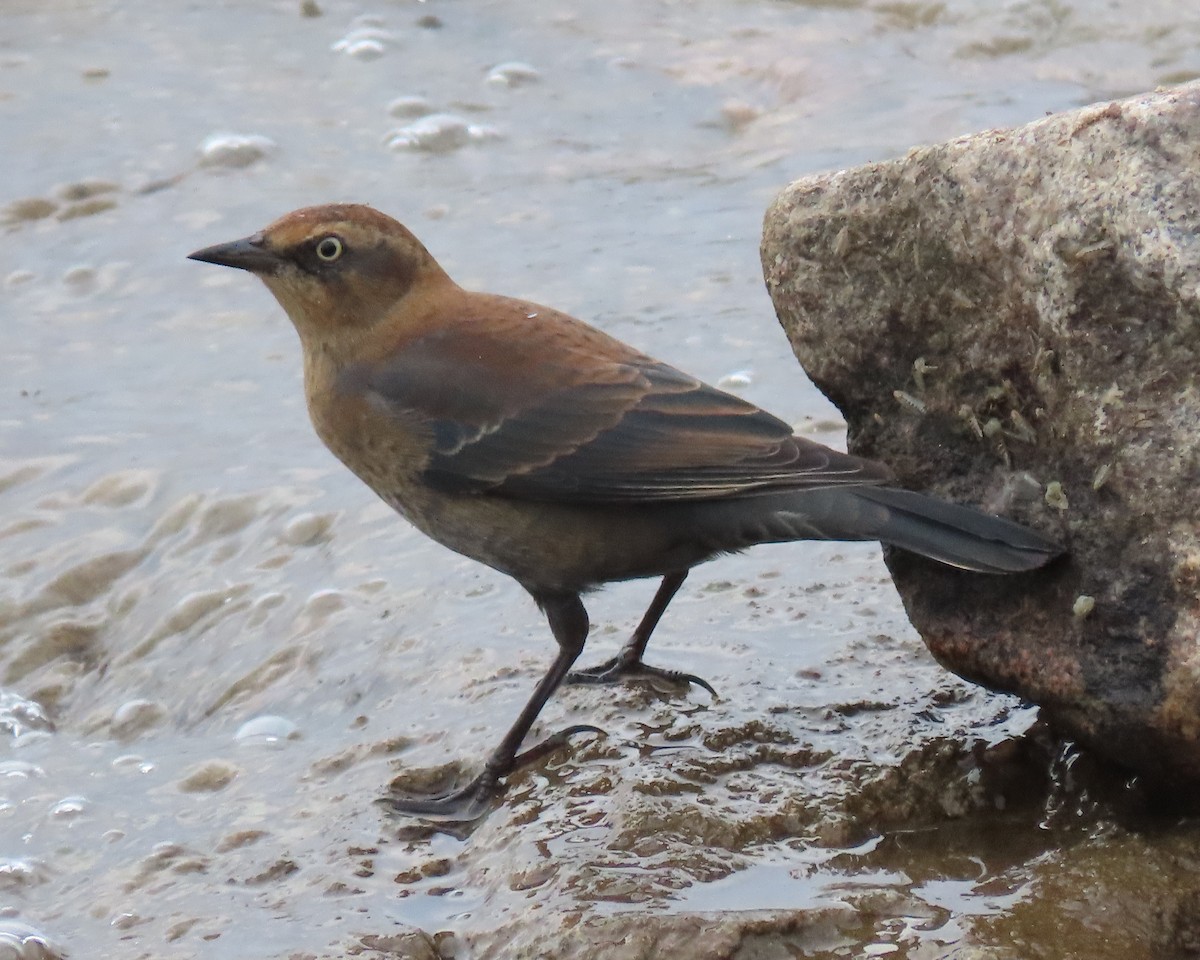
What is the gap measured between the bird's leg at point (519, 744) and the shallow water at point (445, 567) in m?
0.08

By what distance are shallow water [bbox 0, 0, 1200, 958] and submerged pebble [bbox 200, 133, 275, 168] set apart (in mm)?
30

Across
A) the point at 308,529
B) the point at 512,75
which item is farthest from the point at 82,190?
the point at 308,529

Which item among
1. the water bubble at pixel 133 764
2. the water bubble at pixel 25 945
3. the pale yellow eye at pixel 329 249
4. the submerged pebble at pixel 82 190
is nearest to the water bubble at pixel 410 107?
the submerged pebble at pixel 82 190

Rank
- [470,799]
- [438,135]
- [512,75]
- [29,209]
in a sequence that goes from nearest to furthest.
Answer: [470,799] < [29,209] < [438,135] < [512,75]

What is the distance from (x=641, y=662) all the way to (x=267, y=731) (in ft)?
3.84

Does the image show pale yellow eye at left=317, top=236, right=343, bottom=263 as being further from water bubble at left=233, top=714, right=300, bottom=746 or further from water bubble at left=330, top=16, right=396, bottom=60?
water bubble at left=330, top=16, right=396, bottom=60

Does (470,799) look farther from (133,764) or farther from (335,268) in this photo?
(335,268)

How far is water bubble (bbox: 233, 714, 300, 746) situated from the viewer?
16.3 ft

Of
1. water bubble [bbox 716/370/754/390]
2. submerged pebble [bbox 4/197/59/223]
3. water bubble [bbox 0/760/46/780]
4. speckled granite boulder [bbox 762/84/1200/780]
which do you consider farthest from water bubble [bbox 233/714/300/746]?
submerged pebble [bbox 4/197/59/223]

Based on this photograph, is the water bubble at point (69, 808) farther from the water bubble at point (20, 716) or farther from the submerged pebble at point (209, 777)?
the water bubble at point (20, 716)

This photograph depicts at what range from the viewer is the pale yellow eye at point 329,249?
477 centimetres

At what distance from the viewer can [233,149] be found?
9203 mm

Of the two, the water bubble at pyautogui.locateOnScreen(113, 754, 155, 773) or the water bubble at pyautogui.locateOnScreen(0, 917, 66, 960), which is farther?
the water bubble at pyautogui.locateOnScreen(113, 754, 155, 773)

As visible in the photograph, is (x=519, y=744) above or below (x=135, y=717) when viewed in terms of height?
above
